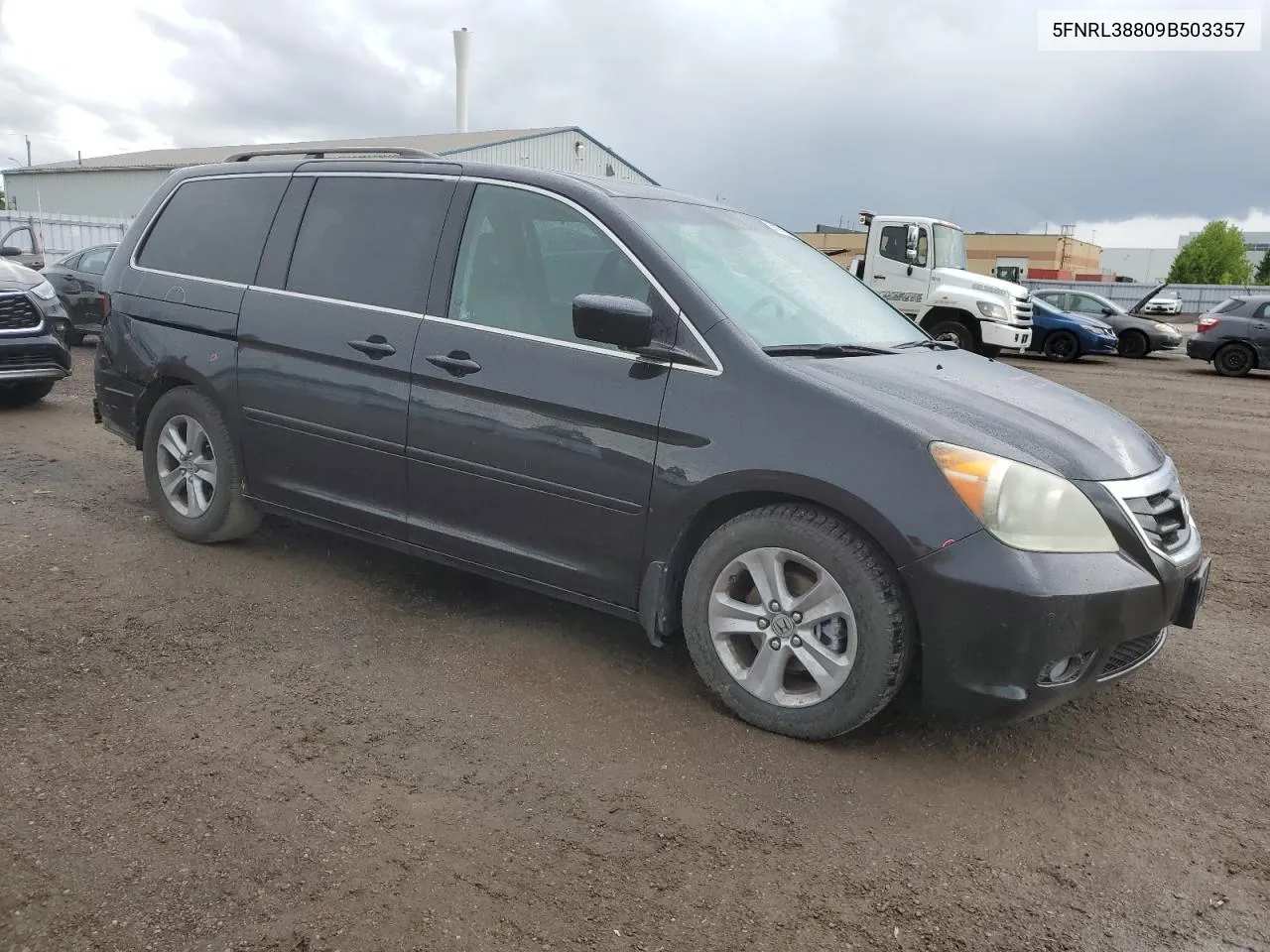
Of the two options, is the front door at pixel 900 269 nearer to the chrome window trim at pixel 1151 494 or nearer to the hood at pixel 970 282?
the hood at pixel 970 282

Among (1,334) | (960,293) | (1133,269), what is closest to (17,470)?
(1,334)

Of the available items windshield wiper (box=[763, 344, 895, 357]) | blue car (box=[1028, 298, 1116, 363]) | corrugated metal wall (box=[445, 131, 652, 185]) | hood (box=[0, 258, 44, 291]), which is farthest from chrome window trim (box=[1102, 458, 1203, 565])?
corrugated metal wall (box=[445, 131, 652, 185])

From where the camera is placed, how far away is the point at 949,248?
18.1 metres

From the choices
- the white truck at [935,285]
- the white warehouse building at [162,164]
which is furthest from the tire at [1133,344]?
the white warehouse building at [162,164]

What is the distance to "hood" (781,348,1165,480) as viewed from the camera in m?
3.10

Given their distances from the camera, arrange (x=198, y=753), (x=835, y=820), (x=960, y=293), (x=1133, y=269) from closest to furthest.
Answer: (x=835, y=820)
(x=198, y=753)
(x=960, y=293)
(x=1133, y=269)

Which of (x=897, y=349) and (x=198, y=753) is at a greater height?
(x=897, y=349)

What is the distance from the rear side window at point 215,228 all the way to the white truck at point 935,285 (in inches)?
559

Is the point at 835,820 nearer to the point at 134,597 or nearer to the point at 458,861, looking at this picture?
the point at 458,861

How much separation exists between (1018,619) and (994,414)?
0.74m

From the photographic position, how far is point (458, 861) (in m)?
2.57

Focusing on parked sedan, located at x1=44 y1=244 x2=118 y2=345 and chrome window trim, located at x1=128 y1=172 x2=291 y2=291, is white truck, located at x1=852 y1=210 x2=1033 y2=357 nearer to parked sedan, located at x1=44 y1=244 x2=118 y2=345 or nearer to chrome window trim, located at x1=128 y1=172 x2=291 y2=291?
parked sedan, located at x1=44 y1=244 x2=118 y2=345

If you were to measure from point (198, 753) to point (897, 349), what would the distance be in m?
2.86

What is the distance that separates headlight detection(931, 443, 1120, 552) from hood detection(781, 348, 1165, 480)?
0.05 meters
